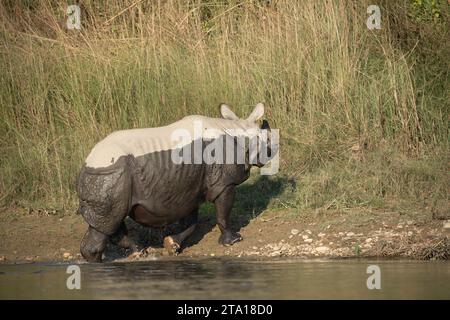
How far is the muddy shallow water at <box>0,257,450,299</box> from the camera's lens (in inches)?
312

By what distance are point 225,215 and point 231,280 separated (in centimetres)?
175

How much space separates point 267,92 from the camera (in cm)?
1219

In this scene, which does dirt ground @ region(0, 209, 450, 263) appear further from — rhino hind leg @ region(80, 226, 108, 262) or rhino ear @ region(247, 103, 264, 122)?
rhino ear @ region(247, 103, 264, 122)

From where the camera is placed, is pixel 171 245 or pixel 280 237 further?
pixel 280 237

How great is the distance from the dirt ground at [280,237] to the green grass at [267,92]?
323mm

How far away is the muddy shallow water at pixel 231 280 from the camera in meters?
7.93

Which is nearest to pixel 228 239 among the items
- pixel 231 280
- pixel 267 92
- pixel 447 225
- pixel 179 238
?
pixel 179 238

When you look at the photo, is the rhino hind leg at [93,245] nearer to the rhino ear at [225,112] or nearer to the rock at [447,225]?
the rhino ear at [225,112]

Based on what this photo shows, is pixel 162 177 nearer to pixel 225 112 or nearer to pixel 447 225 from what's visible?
pixel 225 112

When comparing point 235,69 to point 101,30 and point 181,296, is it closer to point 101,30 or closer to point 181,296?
point 101,30

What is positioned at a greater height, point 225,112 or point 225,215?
point 225,112

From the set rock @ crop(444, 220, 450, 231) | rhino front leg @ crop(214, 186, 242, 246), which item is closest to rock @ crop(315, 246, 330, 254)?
rhino front leg @ crop(214, 186, 242, 246)

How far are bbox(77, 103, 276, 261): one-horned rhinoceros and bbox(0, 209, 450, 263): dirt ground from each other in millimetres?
250

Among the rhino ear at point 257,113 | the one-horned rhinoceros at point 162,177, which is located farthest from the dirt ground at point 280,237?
the rhino ear at point 257,113
